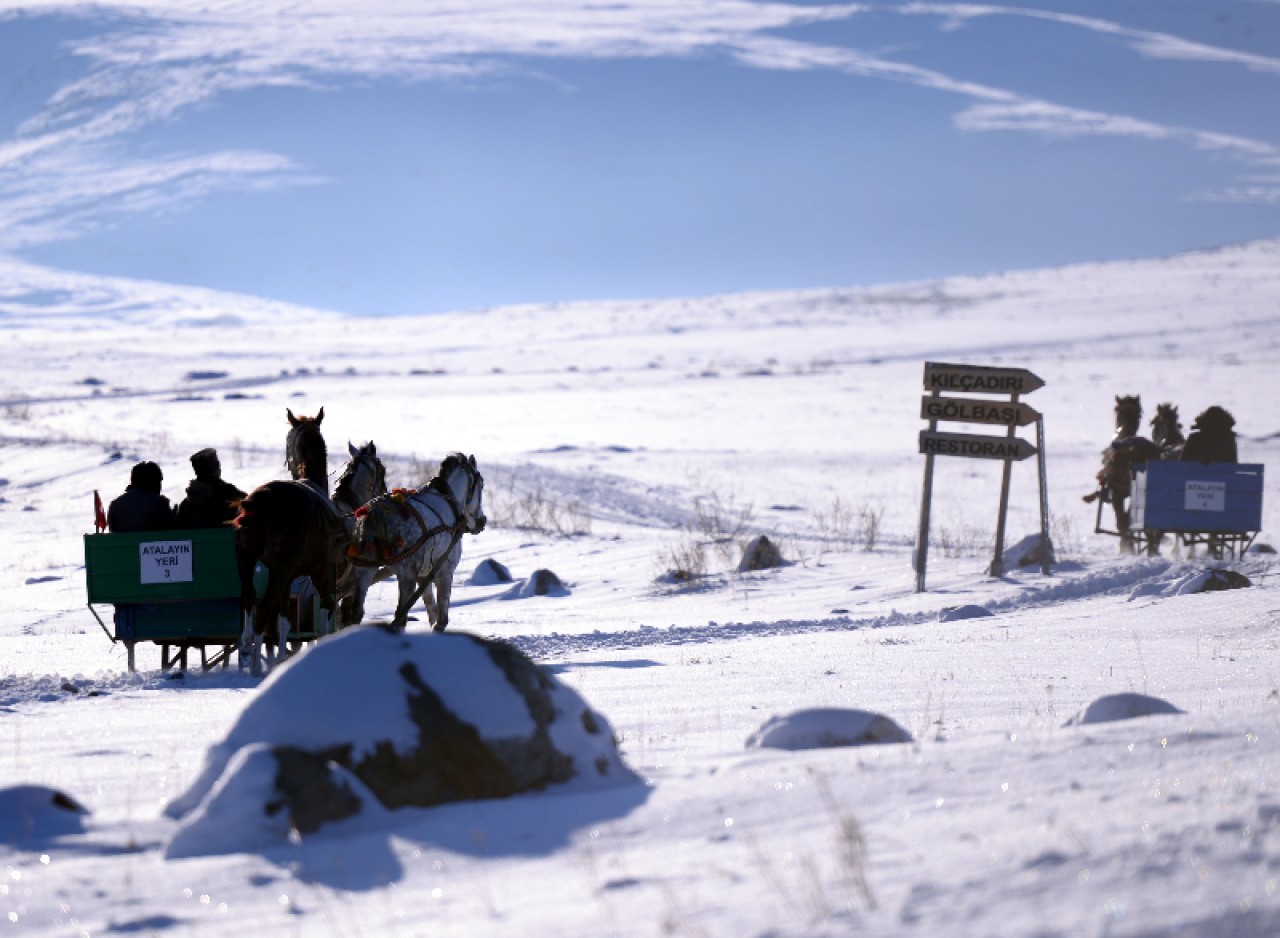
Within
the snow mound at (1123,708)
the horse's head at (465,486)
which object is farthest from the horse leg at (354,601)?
the snow mound at (1123,708)

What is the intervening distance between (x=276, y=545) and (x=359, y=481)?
1761mm

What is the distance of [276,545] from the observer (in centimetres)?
1080

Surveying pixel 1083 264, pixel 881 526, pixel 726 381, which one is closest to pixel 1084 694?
pixel 881 526

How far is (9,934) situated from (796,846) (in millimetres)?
2264

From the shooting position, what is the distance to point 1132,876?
400 cm

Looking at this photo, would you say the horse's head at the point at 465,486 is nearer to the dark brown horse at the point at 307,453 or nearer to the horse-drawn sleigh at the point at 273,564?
the horse-drawn sleigh at the point at 273,564

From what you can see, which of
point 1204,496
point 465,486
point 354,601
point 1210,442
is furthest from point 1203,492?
point 354,601

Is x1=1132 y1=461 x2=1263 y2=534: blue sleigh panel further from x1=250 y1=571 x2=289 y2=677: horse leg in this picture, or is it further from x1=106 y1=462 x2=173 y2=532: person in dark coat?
x1=106 y1=462 x2=173 y2=532: person in dark coat

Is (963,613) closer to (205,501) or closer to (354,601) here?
(354,601)

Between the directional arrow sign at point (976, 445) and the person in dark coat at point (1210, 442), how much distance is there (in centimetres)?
198

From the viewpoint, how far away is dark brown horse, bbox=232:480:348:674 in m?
10.8

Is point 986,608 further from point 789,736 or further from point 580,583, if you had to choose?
point 789,736

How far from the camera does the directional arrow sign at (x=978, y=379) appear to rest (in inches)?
707

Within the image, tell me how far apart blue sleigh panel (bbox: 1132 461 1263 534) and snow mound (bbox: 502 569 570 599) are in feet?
22.7
